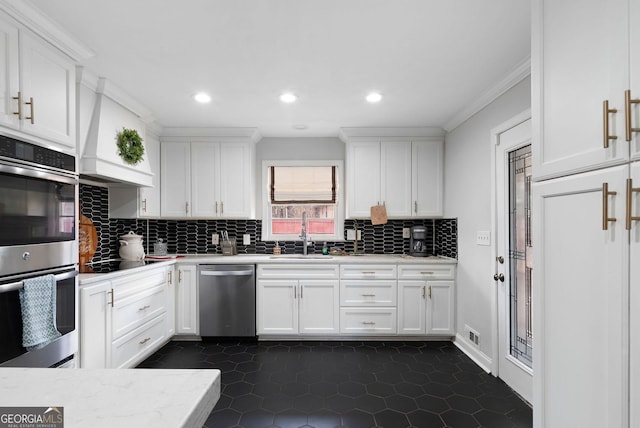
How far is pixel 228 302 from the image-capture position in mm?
3453

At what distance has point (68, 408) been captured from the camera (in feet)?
1.84

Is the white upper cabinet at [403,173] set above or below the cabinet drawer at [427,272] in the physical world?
above

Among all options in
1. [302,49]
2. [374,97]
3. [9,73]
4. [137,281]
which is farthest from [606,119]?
[137,281]

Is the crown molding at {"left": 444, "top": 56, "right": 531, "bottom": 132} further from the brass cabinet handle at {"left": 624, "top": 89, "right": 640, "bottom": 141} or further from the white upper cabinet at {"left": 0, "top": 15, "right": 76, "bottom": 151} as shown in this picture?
the white upper cabinet at {"left": 0, "top": 15, "right": 76, "bottom": 151}

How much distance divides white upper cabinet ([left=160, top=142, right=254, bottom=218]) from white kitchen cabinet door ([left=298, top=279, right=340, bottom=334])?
3.78 feet

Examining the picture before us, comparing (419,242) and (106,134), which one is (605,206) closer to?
(419,242)

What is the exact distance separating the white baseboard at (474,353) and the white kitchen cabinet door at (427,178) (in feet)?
4.60

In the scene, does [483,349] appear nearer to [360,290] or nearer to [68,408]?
[360,290]

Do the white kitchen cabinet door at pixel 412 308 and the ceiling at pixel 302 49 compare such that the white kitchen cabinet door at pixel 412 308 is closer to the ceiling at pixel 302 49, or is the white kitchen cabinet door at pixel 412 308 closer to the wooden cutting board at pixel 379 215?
the wooden cutting board at pixel 379 215

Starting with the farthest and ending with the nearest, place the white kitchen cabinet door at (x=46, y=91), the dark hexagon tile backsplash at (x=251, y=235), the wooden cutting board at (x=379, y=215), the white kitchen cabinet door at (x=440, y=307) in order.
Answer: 1. the dark hexagon tile backsplash at (x=251, y=235)
2. the wooden cutting board at (x=379, y=215)
3. the white kitchen cabinet door at (x=440, y=307)
4. the white kitchen cabinet door at (x=46, y=91)

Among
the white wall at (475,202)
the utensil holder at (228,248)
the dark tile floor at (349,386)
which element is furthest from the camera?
the utensil holder at (228,248)

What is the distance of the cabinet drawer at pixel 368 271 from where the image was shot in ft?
11.5

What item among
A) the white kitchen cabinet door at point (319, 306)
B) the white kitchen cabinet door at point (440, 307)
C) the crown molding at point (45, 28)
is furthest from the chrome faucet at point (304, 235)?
the crown molding at point (45, 28)

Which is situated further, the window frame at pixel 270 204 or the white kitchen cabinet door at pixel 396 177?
the window frame at pixel 270 204
